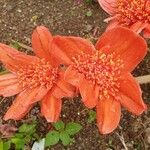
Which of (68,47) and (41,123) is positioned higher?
(68,47)

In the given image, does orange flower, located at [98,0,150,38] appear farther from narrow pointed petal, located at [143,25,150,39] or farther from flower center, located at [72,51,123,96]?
flower center, located at [72,51,123,96]

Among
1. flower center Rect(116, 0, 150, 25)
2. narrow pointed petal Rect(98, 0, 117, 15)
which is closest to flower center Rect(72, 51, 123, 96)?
flower center Rect(116, 0, 150, 25)

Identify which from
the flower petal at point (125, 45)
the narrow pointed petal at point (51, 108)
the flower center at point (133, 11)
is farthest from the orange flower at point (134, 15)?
the narrow pointed petal at point (51, 108)

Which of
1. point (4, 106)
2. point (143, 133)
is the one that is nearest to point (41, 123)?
point (4, 106)

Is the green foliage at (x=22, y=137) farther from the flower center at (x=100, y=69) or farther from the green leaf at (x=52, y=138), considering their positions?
the flower center at (x=100, y=69)

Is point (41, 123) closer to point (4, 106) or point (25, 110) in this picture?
point (4, 106)

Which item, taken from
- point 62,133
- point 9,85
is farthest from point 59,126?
point 9,85
